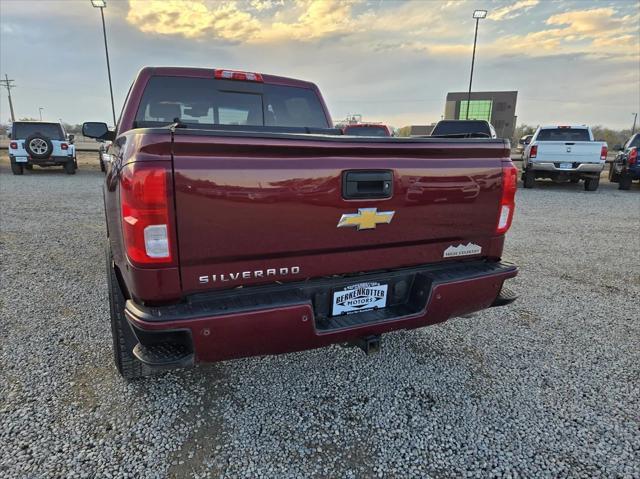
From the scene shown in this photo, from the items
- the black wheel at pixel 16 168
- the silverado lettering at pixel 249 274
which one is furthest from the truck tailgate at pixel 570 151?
the black wheel at pixel 16 168

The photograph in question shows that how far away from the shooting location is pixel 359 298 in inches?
90.4

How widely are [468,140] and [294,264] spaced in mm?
1248

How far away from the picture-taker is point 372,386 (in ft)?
8.80

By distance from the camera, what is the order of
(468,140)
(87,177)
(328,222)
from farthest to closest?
(87,177)
(468,140)
(328,222)

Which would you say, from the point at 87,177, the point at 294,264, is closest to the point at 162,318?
the point at 294,264

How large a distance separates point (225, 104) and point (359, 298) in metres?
2.28

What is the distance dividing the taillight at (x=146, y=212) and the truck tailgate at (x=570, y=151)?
13.1m

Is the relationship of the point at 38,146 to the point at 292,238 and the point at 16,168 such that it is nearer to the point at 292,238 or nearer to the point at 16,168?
the point at 16,168

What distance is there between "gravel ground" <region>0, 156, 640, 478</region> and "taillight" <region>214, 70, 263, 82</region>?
2.32m

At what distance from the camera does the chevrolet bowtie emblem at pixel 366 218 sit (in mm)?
2105

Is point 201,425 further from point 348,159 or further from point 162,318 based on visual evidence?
point 348,159

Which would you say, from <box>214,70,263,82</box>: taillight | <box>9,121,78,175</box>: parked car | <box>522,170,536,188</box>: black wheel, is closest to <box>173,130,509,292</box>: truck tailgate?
<box>214,70,263,82</box>: taillight

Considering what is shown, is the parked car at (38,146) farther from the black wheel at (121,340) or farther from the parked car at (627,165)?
the parked car at (627,165)

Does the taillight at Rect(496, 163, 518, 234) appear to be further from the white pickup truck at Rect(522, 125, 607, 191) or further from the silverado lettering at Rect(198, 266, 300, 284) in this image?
the white pickup truck at Rect(522, 125, 607, 191)
